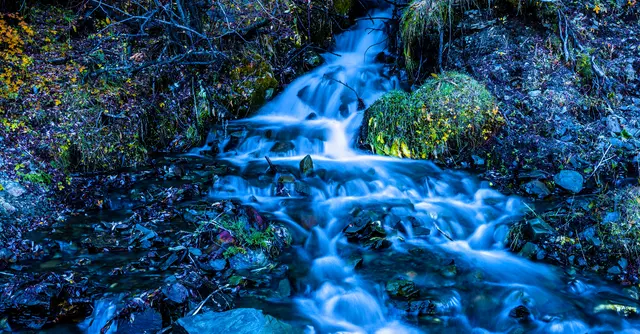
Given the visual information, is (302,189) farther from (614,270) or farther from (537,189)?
(614,270)

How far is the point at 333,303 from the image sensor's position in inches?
170

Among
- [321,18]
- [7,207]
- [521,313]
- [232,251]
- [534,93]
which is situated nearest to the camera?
[521,313]

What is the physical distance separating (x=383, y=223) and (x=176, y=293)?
268 cm

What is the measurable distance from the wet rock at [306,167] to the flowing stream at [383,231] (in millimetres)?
49

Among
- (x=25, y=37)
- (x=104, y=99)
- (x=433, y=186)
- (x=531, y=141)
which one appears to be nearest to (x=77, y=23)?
(x=25, y=37)

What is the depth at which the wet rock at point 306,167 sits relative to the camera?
21.6ft

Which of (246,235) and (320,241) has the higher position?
(246,235)

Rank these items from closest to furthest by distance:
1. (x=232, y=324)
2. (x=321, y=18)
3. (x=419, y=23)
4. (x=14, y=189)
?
(x=232, y=324) → (x=14, y=189) → (x=419, y=23) → (x=321, y=18)

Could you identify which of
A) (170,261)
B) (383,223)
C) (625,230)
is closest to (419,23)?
(383,223)

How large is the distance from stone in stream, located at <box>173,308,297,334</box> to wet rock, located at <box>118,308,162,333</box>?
0.49ft

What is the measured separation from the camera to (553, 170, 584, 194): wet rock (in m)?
5.60

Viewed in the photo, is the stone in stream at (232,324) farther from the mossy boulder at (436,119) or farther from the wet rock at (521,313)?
the mossy boulder at (436,119)

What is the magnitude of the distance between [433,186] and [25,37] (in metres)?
6.82

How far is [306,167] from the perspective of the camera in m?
6.59
